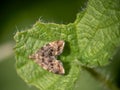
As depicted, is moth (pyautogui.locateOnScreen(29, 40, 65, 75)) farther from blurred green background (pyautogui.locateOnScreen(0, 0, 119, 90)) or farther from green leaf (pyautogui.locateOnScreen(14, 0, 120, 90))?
blurred green background (pyautogui.locateOnScreen(0, 0, 119, 90))

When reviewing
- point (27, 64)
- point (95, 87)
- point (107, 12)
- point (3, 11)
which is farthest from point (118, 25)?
point (3, 11)

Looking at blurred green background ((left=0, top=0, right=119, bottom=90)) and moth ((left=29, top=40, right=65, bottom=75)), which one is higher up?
blurred green background ((left=0, top=0, right=119, bottom=90))

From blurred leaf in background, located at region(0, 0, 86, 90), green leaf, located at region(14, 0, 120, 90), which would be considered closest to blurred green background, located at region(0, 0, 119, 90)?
blurred leaf in background, located at region(0, 0, 86, 90)

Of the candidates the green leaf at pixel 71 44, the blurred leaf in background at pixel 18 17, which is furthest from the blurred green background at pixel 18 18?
the green leaf at pixel 71 44

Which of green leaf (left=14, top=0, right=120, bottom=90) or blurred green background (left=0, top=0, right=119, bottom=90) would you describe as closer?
green leaf (left=14, top=0, right=120, bottom=90)

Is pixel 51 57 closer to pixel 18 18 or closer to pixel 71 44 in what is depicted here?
pixel 71 44

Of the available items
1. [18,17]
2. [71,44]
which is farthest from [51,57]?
[18,17]

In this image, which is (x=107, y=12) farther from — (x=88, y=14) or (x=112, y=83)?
(x=112, y=83)
